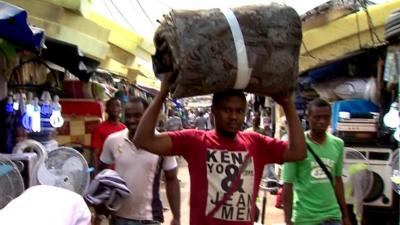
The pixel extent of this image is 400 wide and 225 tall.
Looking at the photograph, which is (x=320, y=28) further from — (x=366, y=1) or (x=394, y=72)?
(x=394, y=72)

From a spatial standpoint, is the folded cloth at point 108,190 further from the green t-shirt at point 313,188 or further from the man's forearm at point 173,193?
the green t-shirt at point 313,188

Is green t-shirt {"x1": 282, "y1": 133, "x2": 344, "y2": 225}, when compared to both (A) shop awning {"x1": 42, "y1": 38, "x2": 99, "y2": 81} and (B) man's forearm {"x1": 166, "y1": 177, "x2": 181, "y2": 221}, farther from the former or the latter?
(A) shop awning {"x1": 42, "y1": 38, "x2": 99, "y2": 81}

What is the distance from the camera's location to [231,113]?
2.87 m

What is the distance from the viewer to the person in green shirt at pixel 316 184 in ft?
13.1

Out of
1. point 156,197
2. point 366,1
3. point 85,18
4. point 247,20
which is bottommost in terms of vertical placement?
point 156,197

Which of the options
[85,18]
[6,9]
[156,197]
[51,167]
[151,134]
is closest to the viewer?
[151,134]

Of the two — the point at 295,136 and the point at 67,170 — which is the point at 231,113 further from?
the point at 67,170

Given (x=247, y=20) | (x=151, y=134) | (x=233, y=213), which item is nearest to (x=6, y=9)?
(x=151, y=134)

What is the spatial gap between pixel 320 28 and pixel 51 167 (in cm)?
410

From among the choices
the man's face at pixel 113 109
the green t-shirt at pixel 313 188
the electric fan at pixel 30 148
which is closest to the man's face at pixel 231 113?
the green t-shirt at pixel 313 188

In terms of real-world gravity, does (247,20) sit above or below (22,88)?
above

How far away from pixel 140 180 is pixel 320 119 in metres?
1.47

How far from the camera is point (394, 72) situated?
16.4 ft

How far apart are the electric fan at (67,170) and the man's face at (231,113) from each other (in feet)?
6.72
